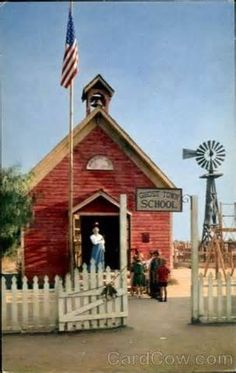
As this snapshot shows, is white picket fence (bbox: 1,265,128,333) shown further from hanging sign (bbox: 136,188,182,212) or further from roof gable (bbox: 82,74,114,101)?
roof gable (bbox: 82,74,114,101)

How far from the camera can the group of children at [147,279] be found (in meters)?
5.50

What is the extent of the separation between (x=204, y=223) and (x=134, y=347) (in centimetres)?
165

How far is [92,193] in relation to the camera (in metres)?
6.26

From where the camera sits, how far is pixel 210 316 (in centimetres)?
554

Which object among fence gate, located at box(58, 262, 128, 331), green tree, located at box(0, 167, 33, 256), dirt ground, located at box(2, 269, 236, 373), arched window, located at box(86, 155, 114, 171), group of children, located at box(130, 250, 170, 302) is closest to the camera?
dirt ground, located at box(2, 269, 236, 373)

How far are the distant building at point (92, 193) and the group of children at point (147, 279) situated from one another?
8.9 inches

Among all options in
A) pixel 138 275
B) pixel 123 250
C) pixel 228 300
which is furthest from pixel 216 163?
pixel 228 300

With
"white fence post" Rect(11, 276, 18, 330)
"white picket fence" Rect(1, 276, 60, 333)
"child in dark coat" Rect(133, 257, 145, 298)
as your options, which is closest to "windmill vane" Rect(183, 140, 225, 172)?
"child in dark coat" Rect(133, 257, 145, 298)

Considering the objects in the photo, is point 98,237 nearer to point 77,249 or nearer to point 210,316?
point 77,249

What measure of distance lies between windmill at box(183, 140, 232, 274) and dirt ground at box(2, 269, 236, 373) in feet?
2.19

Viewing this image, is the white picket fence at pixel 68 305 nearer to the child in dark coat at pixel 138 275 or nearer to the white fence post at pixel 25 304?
the white fence post at pixel 25 304

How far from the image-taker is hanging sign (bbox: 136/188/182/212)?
5.25m

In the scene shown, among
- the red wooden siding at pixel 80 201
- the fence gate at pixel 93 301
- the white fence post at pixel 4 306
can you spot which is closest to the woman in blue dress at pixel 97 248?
the fence gate at pixel 93 301

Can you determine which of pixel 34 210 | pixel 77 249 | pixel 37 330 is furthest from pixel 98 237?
pixel 37 330
